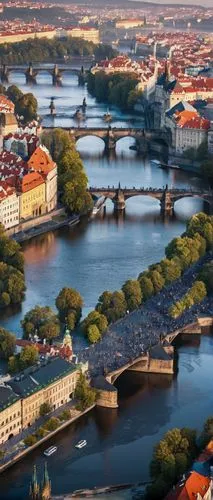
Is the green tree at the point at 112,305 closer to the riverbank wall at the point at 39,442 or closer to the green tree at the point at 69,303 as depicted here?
the green tree at the point at 69,303

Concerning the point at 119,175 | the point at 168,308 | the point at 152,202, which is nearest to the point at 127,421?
the point at 168,308

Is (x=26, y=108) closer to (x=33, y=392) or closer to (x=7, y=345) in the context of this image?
(x=7, y=345)

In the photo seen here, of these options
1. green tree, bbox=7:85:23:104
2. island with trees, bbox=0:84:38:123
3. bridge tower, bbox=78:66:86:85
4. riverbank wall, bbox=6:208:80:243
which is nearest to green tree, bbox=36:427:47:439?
riverbank wall, bbox=6:208:80:243

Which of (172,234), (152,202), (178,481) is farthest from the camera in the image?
(152,202)

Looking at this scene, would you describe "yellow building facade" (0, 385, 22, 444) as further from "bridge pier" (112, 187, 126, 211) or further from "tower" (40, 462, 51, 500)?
"bridge pier" (112, 187, 126, 211)

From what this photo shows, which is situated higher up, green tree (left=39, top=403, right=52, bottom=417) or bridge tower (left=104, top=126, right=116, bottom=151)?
green tree (left=39, top=403, right=52, bottom=417)

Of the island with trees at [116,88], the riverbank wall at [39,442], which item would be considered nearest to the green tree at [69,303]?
the riverbank wall at [39,442]

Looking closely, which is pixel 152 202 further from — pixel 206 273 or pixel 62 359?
pixel 62 359
